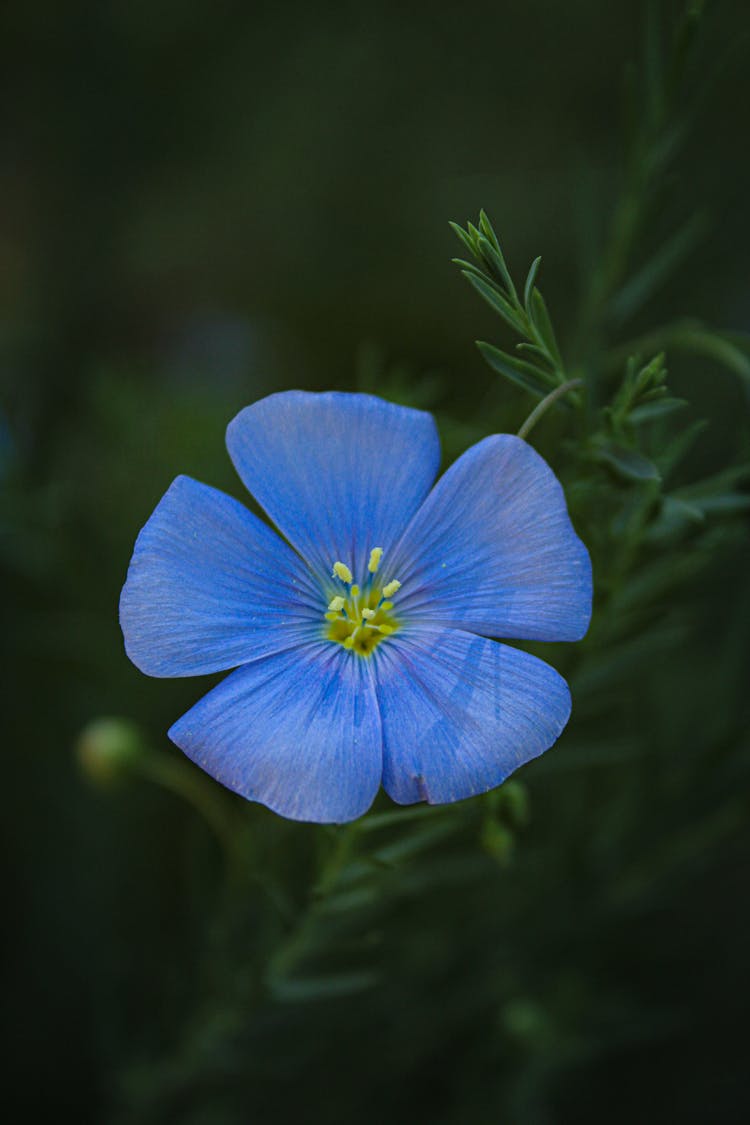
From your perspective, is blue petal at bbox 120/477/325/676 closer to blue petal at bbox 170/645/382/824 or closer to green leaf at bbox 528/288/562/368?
blue petal at bbox 170/645/382/824

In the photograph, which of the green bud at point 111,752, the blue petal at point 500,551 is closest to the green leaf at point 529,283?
the blue petal at point 500,551

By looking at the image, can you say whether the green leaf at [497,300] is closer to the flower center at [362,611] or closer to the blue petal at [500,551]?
the blue petal at [500,551]

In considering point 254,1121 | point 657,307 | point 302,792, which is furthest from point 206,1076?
point 657,307

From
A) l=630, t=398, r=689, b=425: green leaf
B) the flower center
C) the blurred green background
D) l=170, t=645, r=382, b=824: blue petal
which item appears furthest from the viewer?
the blurred green background

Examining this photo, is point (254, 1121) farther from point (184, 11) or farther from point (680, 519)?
point (184, 11)

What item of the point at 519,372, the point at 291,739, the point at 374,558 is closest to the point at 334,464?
the point at 374,558

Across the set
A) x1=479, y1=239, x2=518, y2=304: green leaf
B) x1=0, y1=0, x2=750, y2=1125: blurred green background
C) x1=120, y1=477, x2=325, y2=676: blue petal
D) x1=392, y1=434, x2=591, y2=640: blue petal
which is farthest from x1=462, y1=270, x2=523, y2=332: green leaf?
x1=120, y1=477, x2=325, y2=676: blue petal

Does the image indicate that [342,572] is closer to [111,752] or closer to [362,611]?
[362,611]
